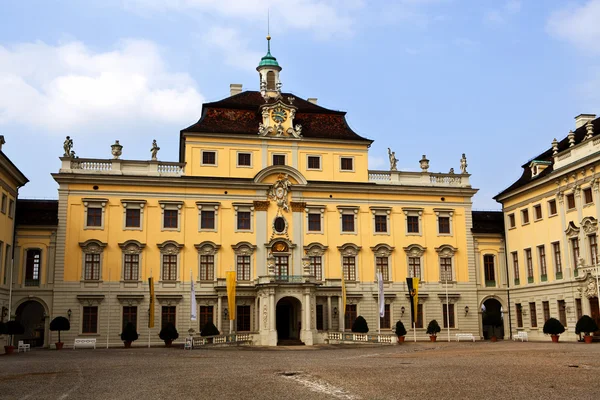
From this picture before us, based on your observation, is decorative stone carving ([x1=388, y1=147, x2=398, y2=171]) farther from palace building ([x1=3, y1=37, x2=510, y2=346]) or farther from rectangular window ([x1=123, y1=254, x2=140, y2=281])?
rectangular window ([x1=123, y1=254, x2=140, y2=281])

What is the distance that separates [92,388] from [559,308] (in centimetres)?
3359

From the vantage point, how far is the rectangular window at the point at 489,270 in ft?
164

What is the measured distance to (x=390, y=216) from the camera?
161ft

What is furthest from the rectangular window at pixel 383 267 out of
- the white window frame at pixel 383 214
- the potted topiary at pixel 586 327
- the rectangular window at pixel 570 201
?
the potted topiary at pixel 586 327

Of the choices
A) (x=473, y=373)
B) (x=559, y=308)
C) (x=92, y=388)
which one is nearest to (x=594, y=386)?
(x=473, y=373)

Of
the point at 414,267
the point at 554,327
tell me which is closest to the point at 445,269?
the point at 414,267

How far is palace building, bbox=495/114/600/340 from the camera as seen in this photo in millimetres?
39531

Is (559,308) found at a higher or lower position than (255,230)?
lower

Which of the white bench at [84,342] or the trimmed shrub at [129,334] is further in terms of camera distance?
the trimmed shrub at [129,334]

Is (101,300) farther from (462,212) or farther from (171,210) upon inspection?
(462,212)

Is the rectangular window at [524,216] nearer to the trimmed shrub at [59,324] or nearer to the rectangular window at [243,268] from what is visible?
the rectangular window at [243,268]

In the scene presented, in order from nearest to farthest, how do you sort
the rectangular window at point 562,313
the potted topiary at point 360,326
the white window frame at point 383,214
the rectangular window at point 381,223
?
1. the rectangular window at point 562,313
2. the potted topiary at point 360,326
3. the white window frame at point 383,214
4. the rectangular window at point 381,223

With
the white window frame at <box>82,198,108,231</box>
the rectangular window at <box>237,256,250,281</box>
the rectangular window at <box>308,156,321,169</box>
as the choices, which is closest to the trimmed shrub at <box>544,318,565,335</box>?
the rectangular window at <box>308,156,321,169</box>

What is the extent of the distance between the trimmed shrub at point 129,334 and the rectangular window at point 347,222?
51.1 feet
